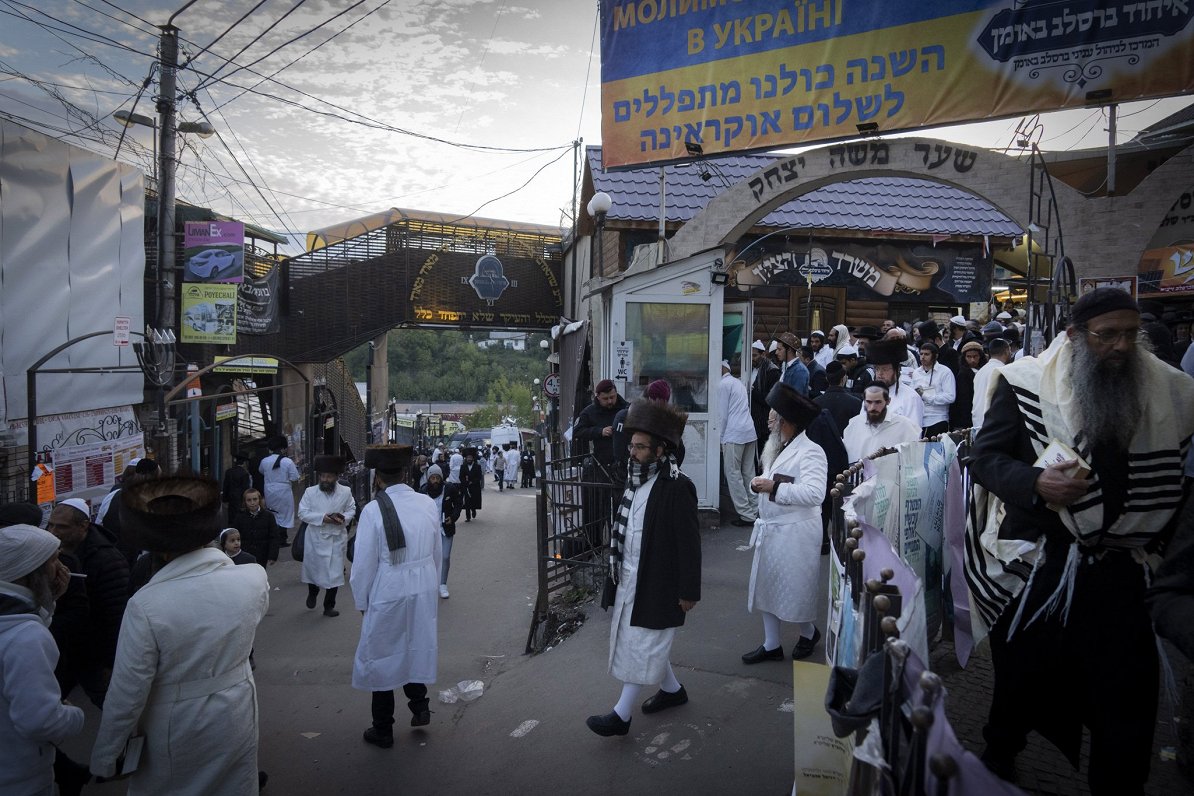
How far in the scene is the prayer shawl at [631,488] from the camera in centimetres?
437

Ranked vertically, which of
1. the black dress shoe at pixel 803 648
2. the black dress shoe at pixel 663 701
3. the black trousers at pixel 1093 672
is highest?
the black trousers at pixel 1093 672

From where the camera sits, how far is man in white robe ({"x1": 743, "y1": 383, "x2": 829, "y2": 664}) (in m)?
4.80

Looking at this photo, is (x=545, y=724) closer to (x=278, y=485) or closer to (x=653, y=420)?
(x=653, y=420)

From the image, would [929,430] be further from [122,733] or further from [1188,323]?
[122,733]

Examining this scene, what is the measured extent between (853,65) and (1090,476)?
768cm

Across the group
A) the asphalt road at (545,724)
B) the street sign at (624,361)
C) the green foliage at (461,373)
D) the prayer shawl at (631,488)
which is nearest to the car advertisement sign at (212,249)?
the street sign at (624,361)

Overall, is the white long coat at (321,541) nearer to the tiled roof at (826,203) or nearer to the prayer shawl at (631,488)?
the prayer shawl at (631,488)

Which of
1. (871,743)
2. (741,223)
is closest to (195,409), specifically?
(741,223)

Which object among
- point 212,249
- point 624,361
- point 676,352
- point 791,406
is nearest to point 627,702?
point 791,406

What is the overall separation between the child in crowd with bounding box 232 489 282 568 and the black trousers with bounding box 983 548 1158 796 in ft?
24.4

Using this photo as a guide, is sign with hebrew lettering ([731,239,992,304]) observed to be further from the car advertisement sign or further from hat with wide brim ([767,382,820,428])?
hat with wide brim ([767,382,820,428])


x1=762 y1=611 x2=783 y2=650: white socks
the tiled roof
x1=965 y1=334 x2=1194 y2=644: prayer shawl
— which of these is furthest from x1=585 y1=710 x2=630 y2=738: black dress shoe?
the tiled roof

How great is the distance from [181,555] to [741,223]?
782cm

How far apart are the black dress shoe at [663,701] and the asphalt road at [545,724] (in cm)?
4
